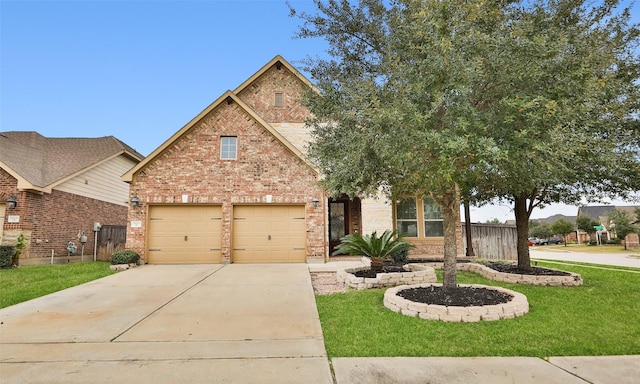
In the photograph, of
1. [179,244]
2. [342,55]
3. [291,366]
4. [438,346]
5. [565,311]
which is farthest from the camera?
[179,244]

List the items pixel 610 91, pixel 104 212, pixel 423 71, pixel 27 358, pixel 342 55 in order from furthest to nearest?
1. pixel 104 212
2. pixel 342 55
3. pixel 610 91
4. pixel 423 71
5. pixel 27 358

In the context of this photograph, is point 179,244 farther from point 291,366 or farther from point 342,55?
point 291,366

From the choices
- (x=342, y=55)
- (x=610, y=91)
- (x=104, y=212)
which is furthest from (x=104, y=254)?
(x=610, y=91)

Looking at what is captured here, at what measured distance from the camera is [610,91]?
6.38 metres

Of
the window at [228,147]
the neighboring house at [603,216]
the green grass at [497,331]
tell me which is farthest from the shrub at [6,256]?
the neighboring house at [603,216]

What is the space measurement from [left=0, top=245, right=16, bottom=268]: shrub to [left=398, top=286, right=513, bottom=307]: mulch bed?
13715mm

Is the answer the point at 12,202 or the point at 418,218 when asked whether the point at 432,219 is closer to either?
the point at 418,218

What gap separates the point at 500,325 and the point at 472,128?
2.90 m

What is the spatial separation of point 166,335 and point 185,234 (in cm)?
803

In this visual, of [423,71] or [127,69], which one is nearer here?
[423,71]

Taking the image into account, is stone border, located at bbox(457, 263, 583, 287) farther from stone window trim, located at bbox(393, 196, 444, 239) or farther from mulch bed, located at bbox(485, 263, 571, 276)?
stone window trim, located at bbox(393, 196, 444, 239)

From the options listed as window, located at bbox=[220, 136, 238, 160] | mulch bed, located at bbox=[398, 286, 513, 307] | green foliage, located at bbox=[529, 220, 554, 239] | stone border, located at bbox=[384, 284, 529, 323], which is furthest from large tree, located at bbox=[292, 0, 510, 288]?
green foliage, located at bbox=[529, 220, 554, 239]

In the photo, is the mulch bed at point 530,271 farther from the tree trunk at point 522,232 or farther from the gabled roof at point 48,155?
the gabled roof at point 48,155

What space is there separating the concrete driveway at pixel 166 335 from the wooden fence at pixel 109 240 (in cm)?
829
